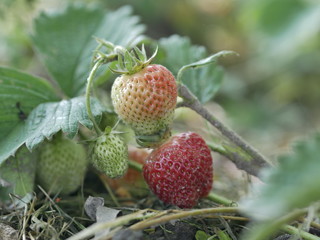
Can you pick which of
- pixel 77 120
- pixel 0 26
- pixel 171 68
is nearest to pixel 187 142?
pixel 77 120

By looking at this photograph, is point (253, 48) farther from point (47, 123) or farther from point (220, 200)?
point (47, 123)

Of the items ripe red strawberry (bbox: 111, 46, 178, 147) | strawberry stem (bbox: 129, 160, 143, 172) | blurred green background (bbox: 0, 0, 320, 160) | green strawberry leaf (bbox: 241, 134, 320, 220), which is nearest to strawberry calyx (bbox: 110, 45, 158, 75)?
ripe red strawberry (bbox: 111, 46, 178, 147)

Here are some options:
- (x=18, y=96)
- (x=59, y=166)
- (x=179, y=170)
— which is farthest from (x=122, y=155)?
(x=18, y=96)

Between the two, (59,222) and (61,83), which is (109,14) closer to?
(61,83)

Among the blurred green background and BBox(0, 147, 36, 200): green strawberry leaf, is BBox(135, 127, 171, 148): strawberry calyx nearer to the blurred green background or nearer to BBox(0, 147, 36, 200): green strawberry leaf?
BBox(0, 147, 36, 200): green strawberry leaf

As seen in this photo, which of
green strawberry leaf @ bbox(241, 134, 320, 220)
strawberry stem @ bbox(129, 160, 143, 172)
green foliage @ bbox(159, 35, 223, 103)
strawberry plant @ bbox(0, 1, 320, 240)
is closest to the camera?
green strawberry leaf @ bbox(241, 134, 320, 220)
